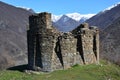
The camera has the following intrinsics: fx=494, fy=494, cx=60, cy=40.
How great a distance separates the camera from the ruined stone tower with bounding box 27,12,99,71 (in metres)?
33.2

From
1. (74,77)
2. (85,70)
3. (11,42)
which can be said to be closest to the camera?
(74,77)

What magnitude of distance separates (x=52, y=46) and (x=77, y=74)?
3412 mm

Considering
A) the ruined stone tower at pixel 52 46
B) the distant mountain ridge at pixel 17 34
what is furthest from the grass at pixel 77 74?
the distant mountain ridge at pixel 17 34

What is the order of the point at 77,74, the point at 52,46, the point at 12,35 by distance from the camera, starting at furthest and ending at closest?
the point at 12,35 < the point at 52,46 < the point at 77,74

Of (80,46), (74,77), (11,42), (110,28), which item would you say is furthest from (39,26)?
(11,42)

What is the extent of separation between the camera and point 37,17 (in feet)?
111

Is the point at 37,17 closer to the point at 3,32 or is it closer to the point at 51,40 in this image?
the point at 51,40

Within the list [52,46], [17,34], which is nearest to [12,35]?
[17,34]

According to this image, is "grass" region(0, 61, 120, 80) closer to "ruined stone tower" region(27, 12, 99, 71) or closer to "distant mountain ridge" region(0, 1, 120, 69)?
"ruined stone tower" region(27, 12, 99, 71)

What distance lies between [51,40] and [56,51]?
2.76ft

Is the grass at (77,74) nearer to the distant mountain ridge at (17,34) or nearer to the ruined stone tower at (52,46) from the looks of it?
the ruined stone tower at (52,46)

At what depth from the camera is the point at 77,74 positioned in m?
30.8

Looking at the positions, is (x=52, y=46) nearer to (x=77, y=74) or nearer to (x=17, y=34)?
(x=77, y=74)

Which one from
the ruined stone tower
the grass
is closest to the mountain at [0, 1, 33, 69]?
the ruined stone tower
